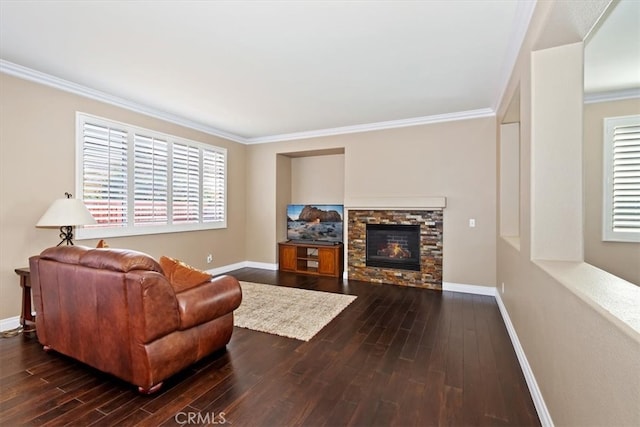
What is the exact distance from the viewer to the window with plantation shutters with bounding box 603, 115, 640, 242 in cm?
374

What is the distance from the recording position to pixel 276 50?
9.40 feet

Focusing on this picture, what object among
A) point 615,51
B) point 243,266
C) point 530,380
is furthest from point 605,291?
point 243,266

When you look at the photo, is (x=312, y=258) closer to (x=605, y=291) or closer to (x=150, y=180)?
(x=150, y=180)

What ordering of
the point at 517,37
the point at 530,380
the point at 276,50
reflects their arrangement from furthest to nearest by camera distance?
the point at 276,50, the point at 517,37, the point at 530,380

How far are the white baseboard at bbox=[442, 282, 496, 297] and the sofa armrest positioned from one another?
354cm

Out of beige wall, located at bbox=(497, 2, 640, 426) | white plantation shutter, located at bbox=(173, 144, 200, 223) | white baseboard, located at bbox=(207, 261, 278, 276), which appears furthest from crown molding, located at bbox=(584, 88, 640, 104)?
white plantation shutter, located at bbox=(173, 144, 200, 223)

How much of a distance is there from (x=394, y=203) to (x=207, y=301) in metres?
3.58

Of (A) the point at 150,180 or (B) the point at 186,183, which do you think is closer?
(A) the point at 150,180

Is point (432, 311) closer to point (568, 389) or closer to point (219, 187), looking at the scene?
point (568, 389)

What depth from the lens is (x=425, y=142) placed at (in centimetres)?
501

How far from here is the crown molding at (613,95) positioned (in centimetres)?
378

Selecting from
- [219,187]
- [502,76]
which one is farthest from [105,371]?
[502,76]

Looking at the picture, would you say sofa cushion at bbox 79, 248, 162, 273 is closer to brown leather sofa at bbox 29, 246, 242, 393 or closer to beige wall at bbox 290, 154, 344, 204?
brown leather sofa at bbox 29, 246, 242, 393

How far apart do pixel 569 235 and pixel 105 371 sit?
11.5 feet
